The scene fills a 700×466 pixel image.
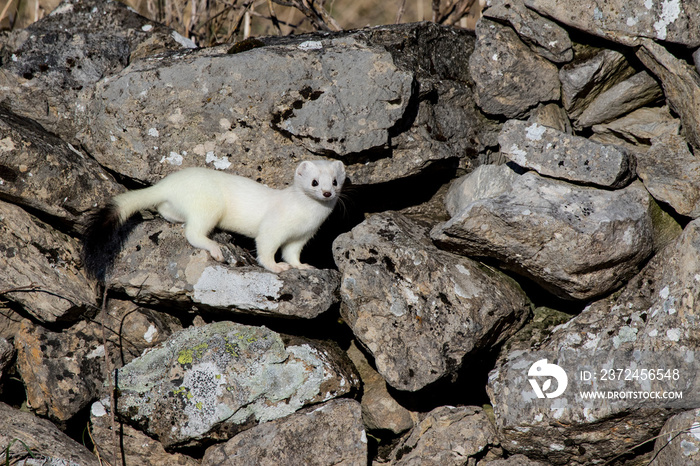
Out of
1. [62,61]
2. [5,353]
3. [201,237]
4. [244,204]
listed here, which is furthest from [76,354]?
[62,61]

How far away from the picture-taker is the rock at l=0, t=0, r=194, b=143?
464 centimetres

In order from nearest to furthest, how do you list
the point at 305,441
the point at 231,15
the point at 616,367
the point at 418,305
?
the point at 616,367, the point at 305,441, the point at 418,305, the point at 231,15

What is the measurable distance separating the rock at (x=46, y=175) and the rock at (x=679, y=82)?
12.3 feet

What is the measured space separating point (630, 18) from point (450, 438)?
2.92 m

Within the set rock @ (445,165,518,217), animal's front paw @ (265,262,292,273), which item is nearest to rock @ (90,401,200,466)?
animal's front paw @ (265,262,292,273)

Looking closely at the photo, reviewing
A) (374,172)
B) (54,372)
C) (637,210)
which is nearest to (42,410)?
(54,372)

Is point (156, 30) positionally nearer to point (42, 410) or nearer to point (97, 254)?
point (97, 254)

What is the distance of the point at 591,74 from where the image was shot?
416cm

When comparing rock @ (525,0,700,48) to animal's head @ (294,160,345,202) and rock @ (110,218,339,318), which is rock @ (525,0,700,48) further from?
rock @ (110,218,339,318)

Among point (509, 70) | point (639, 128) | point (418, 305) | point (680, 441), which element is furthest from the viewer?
point (509, 70)

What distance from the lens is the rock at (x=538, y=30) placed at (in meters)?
4.21

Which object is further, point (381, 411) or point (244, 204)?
point (244, 204)

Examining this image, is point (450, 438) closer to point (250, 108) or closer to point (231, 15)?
point (250, 108)

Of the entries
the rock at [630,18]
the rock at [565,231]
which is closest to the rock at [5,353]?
the rock at [565,231]
